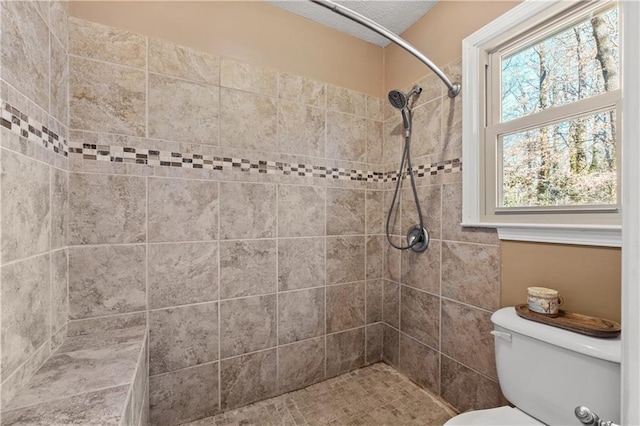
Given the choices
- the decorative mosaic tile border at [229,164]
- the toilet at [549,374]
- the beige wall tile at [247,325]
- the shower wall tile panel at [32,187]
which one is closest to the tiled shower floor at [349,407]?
the beige wall tile at [247,325]

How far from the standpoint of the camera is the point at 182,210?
1.31 metres

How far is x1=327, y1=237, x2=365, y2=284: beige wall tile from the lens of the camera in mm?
1696

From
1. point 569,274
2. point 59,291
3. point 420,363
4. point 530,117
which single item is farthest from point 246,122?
point 420,363

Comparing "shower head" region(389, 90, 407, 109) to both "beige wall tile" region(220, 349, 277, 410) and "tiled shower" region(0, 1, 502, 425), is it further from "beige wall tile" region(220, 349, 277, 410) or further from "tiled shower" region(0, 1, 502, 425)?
"beige wall tile" region(220, 349, 277, 410)

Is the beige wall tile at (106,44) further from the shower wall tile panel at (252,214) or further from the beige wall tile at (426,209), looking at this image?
the beige wall tile at (426,209)

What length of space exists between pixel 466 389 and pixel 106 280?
1786mm

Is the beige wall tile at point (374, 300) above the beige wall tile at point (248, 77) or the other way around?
the other way around

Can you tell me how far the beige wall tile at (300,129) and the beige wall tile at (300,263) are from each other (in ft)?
1.77

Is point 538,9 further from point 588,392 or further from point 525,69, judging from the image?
point 588,392

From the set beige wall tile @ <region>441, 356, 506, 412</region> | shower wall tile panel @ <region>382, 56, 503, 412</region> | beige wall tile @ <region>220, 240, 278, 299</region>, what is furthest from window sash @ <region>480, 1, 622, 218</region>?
beige wall tile @ <region>220, 240, 278, 299</region>

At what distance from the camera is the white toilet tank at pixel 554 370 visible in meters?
0.78

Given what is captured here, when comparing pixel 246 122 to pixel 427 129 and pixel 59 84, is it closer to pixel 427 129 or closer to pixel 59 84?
Answer: pixel 59 84

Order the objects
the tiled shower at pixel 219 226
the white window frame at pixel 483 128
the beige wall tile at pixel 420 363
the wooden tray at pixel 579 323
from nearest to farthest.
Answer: the wooden tray at pixel 579 323 → the tiled shower at pixel 219 226 → the white window frame at pixel 483 128 → the beige wall tile at pixel 420 363

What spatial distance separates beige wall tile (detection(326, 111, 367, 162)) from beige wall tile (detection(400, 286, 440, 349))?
932mm
